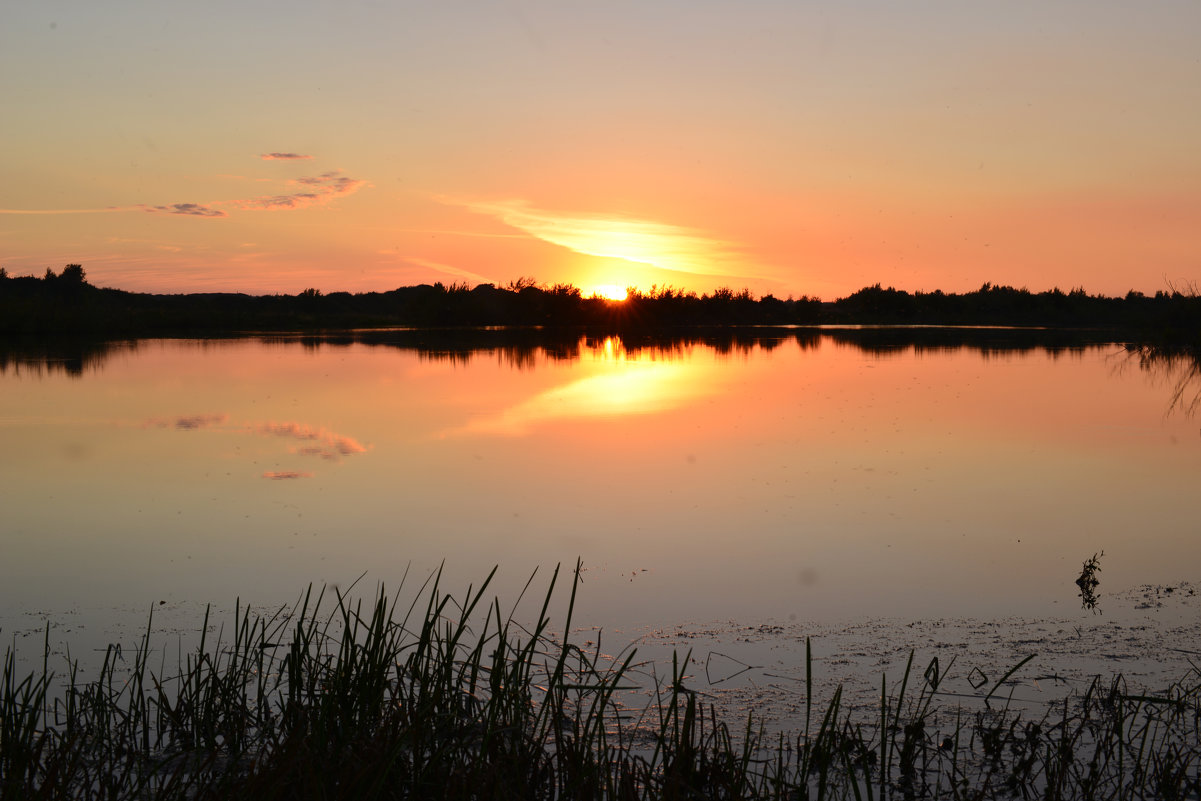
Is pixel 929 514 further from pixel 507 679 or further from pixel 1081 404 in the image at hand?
pixel 1081 404

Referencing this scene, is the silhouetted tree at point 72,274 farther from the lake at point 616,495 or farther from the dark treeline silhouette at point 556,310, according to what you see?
the lake at point 616,495

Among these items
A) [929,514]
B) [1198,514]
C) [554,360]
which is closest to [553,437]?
[929,514]

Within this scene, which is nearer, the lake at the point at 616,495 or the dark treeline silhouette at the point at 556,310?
the lake at the point at 616,495

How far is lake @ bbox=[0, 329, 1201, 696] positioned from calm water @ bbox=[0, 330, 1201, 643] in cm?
3

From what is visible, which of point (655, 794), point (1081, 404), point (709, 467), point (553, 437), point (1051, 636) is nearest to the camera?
point (655, 794)

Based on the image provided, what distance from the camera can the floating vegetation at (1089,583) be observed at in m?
4.86

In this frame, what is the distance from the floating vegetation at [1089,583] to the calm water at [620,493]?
0.06m

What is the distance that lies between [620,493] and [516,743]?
484 cm

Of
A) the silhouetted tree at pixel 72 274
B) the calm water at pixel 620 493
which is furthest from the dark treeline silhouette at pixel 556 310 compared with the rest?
the calm water at pixel 620 493

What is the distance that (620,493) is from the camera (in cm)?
777

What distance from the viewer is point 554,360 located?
23344 millimetres

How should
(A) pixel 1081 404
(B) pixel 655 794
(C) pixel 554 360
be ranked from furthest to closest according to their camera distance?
(C) pixel 554 360
(A) pixel 1081 404
(B) pixel 655 794

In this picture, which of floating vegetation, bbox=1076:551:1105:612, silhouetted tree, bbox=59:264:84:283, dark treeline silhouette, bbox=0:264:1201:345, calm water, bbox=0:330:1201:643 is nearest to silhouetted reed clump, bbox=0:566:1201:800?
floating vegetation, bbox=1076:551:1105:612

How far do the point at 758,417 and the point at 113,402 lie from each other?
942 cm
